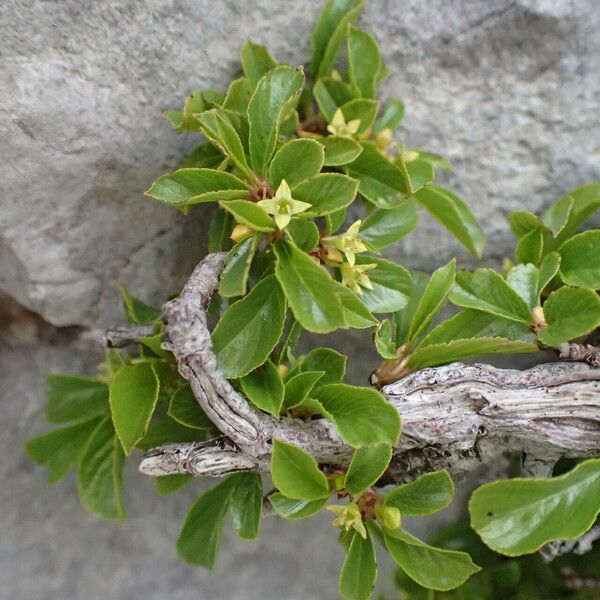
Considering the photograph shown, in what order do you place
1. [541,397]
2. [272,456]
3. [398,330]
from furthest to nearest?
[398,330], [541,397], [272,456]

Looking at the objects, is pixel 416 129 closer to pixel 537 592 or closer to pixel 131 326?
pixel 131 326

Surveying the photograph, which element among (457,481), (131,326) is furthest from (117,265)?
(457,481)

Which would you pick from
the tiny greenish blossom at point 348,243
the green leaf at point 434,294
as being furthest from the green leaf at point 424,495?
the tiny greenish blossom at point 348,243

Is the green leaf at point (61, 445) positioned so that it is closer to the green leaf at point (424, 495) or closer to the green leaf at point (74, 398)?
the green leaf at point (74, 398)

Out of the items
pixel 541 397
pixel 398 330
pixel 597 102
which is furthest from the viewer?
pixel 597 102

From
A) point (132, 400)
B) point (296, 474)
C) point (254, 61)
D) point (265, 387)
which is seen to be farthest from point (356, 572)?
point (254, 61)

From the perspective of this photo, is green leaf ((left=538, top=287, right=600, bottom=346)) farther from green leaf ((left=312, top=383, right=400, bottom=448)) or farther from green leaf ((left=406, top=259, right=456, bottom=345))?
green leaf ((left=312, top=383, right=400, bottom=448))
